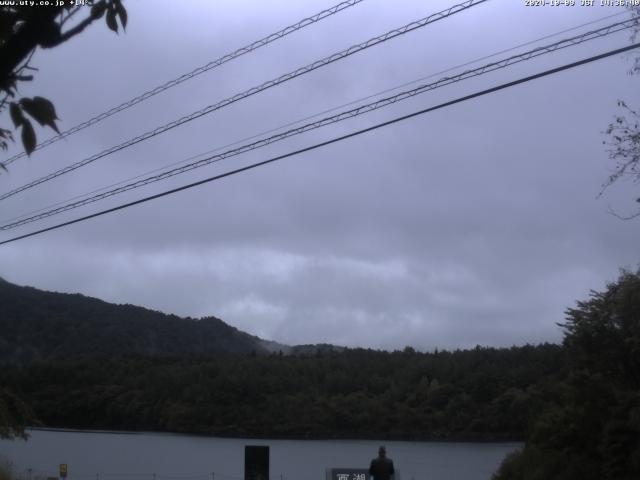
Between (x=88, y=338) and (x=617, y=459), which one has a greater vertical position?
(x=88, y=338)

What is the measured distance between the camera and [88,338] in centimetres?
4353

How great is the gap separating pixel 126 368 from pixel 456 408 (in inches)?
539

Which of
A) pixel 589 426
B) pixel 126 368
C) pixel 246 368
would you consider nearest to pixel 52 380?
pixel 126 368

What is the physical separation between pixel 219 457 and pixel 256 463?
816cm

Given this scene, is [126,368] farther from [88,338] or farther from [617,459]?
[617,459]

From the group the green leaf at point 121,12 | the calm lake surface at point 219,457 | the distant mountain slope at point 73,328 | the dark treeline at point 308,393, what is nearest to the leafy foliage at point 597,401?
the calm lake surface at point 219,457

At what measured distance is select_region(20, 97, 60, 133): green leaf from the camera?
3.52 metres

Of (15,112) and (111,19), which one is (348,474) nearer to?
(111,19)

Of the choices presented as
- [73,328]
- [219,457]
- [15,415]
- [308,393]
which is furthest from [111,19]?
[73,328]

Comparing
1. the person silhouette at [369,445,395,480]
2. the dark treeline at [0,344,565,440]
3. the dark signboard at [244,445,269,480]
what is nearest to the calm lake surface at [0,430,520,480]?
the dark treeline at [0,344,565,440]

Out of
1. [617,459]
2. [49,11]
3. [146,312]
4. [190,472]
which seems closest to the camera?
[49,11]

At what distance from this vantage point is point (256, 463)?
18750 mm

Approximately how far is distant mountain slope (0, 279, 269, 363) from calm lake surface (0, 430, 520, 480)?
33.5 feet

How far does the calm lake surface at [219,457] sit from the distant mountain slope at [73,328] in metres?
10.2
